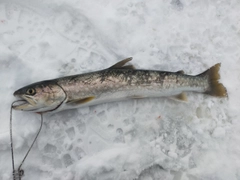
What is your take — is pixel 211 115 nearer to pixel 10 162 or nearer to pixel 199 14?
pixel 199 14

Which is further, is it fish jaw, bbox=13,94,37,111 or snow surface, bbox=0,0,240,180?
snow surface, bbox=0,0,240,180

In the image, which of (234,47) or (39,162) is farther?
(234,47)

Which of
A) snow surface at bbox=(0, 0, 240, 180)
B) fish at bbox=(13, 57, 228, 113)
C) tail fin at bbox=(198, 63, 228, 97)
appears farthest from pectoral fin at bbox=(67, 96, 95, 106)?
tail fin at bbox=(198, 63, 228, 97)

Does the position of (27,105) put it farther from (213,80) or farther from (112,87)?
(213,80)

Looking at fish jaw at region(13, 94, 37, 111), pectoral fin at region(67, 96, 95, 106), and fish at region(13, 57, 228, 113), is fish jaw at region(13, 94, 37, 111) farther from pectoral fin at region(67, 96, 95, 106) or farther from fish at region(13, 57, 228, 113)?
pectoral fin at region(67, 96, 95, 106)

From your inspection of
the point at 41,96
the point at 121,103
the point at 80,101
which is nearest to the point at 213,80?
the point at 121,103

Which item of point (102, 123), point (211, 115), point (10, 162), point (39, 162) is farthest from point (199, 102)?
point (10, 162)
